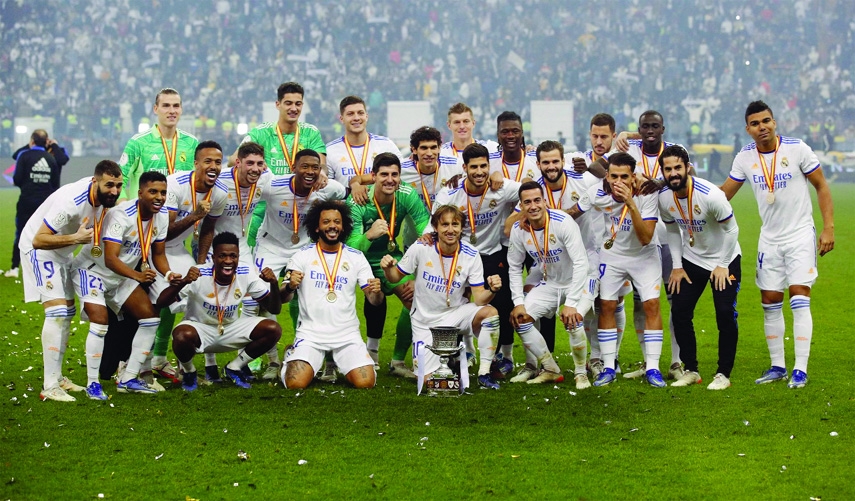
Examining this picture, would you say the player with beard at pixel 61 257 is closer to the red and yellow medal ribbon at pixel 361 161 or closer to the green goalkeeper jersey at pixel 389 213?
the green goalkeeper jersey at pixel 389 213

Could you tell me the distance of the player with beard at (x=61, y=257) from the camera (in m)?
7.34

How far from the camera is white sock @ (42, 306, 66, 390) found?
743 cm

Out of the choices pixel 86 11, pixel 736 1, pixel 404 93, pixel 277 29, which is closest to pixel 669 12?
pixel 736 1

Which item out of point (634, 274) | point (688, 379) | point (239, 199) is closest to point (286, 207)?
point (239, 199)

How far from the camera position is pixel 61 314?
24.6ft

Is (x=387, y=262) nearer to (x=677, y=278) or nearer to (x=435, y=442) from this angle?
(x=435, y=442)

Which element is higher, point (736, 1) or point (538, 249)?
point (736, 1)

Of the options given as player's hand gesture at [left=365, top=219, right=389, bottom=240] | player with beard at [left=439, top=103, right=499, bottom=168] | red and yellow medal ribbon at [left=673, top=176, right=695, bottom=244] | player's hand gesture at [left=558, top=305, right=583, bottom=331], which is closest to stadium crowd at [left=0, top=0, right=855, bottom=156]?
player with beard at [left=439, top=103, right=499, bottom=168]

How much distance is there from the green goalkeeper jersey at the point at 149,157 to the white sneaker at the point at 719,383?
14.9ft

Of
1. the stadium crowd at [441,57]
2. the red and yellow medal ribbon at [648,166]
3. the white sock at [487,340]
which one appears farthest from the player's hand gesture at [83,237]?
the stadium crowd at [441,57]

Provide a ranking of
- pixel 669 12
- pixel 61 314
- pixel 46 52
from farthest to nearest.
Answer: pixel 669 12, pixel 46 52, pixel 61 314

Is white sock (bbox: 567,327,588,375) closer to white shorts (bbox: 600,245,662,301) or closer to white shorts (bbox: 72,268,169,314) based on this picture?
white shorts (bbox: 600,245,662,301)

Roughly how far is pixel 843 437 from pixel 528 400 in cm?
207

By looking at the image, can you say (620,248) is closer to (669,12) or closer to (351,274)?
(351,274)
